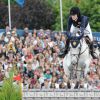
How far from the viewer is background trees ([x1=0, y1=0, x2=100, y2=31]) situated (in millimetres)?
42688

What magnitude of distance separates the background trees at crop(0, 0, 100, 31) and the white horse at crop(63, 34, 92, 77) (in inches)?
918

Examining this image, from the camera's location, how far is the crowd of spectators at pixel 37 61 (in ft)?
74.0

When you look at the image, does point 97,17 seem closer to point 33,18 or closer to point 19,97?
point 33,18

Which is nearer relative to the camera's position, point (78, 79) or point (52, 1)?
point (78, 79)

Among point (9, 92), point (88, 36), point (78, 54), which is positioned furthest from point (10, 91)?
point (88, 36)

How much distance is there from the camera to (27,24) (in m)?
43.2

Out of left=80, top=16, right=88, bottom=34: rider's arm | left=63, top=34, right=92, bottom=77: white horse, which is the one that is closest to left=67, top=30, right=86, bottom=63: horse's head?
left=63, top=34, right=92, bottom=77: white horse

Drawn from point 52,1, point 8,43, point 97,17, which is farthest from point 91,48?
point 52,1

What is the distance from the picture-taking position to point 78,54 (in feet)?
59.3

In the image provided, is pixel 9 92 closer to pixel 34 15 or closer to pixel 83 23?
pixel 83 23

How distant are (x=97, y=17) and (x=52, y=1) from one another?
24.7 ft

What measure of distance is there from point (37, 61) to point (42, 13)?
1988 cm

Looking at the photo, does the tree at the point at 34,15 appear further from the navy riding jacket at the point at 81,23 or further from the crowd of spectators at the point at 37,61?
the navy riding jacket at the point at 81,23

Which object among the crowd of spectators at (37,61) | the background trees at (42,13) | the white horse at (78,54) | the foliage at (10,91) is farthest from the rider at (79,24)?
the background trees at (42,13)
